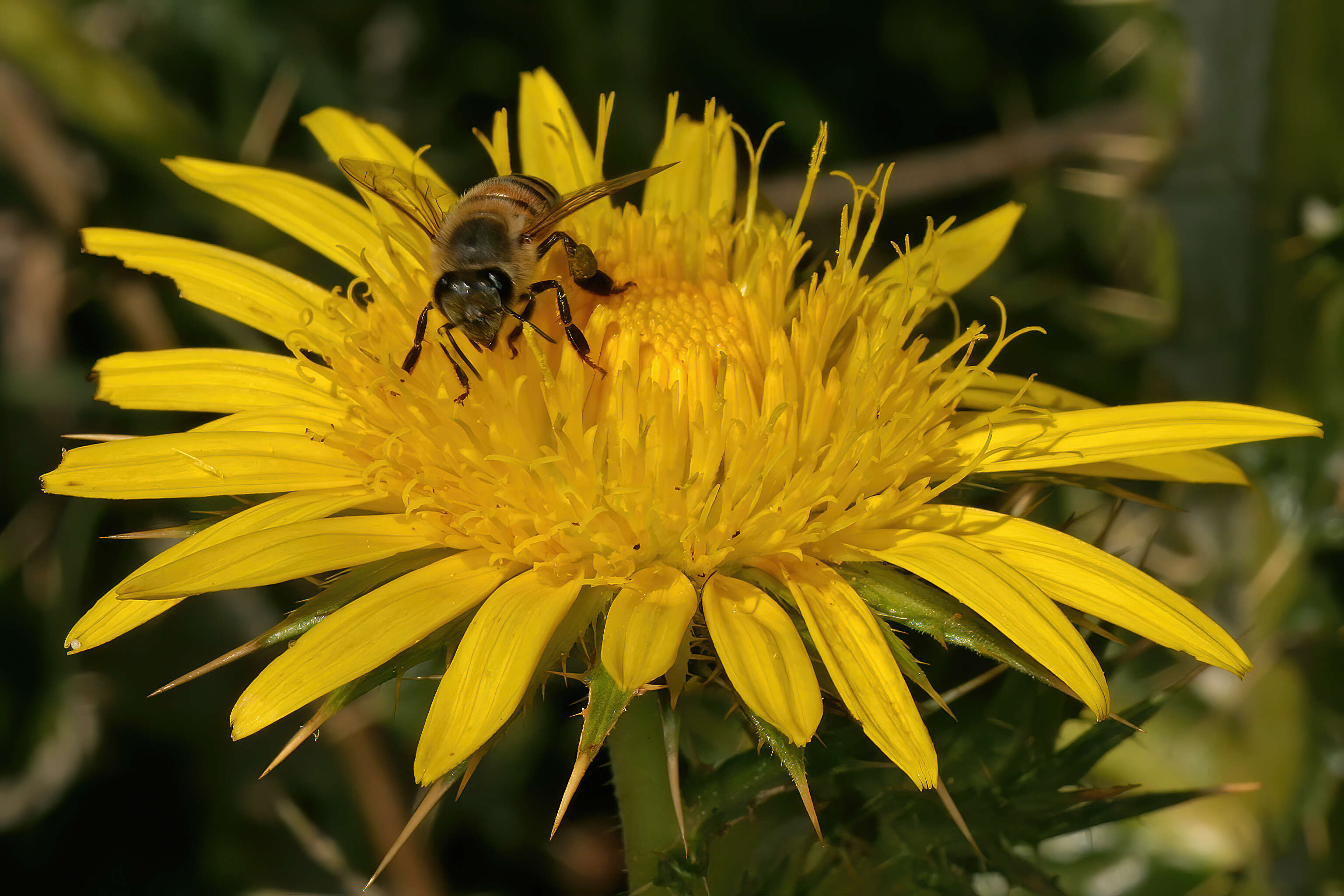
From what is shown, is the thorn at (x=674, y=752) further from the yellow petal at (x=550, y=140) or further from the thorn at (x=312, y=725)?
the yellow petal at (x=550, y=140)

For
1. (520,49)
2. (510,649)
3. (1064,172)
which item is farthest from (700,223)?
(520,49)

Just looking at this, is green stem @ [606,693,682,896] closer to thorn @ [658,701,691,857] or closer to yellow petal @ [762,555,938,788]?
thorn @ [658,701,691,857]

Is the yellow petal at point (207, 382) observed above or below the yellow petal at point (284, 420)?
above

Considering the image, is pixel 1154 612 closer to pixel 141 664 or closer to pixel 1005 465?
pixel 1005 465

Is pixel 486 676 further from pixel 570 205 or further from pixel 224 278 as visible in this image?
pixel 224 278

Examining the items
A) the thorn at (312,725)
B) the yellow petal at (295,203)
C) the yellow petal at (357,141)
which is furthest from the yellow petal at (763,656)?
the yellow petal at (357,141)

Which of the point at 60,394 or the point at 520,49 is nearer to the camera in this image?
the point at 60,394
